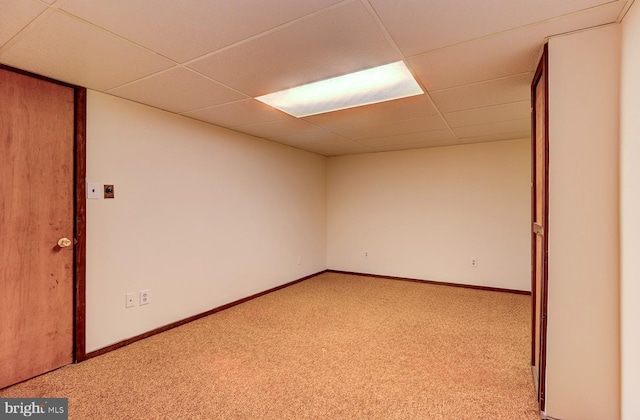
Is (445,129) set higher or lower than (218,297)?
higher

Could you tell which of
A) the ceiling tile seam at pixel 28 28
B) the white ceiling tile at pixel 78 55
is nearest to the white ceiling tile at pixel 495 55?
the white ceiling tile at pixel 78 55

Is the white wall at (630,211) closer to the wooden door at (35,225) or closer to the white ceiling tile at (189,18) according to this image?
the white ceiling tile at (189,18)

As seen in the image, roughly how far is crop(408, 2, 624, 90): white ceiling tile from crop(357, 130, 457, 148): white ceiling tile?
1485 mm

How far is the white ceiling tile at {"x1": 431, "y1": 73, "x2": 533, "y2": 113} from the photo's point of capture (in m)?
2.15

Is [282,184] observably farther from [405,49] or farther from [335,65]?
[405,49]

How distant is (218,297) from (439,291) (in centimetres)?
274

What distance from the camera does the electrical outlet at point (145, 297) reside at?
8.72 feet

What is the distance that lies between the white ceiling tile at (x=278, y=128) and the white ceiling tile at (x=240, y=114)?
117mm

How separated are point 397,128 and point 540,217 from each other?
1845 mm

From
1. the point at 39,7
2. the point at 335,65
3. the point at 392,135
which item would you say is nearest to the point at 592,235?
the point at 335,65

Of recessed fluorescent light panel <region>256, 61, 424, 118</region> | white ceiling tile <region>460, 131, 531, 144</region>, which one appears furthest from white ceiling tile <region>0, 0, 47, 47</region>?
white ceiling tile <region>460, 131, 531, 144</region>

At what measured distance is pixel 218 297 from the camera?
11.0 ft

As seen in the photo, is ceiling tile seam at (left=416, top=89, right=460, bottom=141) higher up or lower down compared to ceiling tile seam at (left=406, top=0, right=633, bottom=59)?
higher up

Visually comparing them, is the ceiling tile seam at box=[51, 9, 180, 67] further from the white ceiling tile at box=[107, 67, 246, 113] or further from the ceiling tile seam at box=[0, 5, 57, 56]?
the white ceiling tile at box=[107, 67, 246, 113]
